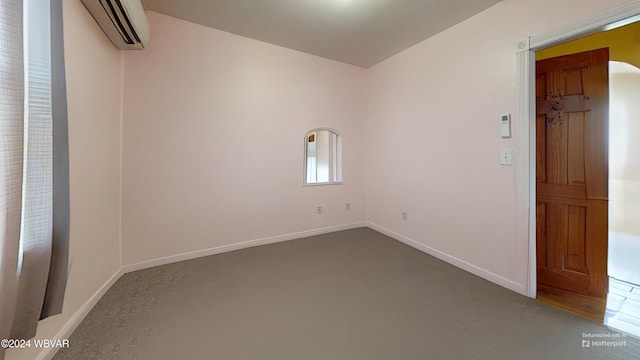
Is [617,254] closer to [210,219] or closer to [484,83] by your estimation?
[484,83]

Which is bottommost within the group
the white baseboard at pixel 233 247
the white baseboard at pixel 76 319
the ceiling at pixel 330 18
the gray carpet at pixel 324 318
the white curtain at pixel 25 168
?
the gray carpet at pixel 324 318

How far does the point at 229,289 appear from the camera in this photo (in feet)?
6.77

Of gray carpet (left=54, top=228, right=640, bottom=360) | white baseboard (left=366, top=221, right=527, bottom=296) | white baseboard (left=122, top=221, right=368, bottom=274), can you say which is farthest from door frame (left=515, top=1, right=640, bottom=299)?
white baseboard (left=122, top=221, right=368, bottom=274)

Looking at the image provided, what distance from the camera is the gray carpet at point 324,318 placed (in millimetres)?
1389

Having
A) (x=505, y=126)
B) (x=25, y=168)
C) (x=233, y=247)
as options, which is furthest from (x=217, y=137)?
(x=505, y=126)

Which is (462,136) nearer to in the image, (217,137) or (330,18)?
(330,18)

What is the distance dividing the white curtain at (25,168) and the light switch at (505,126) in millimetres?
3141

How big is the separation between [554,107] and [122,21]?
3.85 meters

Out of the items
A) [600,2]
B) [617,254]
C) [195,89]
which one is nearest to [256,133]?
[195,89]

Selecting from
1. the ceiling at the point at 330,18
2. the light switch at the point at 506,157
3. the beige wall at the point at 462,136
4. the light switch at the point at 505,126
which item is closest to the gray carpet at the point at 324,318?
the beige wall at the point at 462,136

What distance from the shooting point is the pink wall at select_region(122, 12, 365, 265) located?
2436 millimetres

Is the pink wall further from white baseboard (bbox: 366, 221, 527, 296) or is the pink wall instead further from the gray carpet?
white baseboard (bbox: 366, 221, 527, 296)

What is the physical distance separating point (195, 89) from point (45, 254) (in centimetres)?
211

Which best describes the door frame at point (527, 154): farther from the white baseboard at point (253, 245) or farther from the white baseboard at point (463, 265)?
the white baseboard at point (253, 245)
